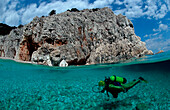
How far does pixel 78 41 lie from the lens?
2173 cm

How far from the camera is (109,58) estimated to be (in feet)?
69.2

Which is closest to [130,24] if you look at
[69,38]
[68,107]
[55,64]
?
[69,38]

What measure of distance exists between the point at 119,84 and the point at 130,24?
26.8m

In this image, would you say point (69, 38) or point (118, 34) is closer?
point (69, 38)

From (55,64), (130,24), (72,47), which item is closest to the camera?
(55,64)

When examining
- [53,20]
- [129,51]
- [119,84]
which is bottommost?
[119,84]

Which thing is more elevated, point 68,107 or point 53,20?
point 53,20

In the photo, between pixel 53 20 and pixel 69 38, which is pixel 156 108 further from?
pixel 53 20

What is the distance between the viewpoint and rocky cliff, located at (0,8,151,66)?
1950cm

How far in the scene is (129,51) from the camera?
21.9 m

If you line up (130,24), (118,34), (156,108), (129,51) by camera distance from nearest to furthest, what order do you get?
(156,108) < (129,51) < (118,34) < (130,24)

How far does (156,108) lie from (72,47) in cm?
1565

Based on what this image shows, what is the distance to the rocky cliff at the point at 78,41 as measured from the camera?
19.5m

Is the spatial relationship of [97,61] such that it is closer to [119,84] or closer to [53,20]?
[53,20]
